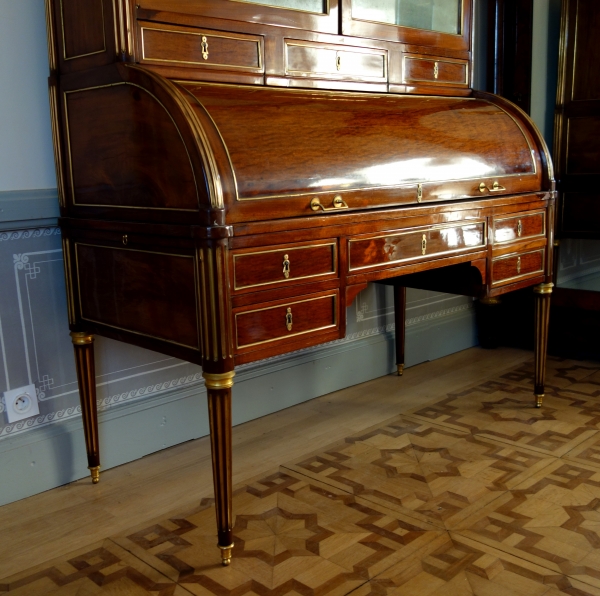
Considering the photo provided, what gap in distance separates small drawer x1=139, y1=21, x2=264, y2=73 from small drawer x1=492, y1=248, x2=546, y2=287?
3.91 ft

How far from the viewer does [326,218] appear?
7.10 feet

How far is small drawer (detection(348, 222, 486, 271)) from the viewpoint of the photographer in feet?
7.56

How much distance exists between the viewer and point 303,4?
2479 millimetres

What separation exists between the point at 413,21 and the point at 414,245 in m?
0.97

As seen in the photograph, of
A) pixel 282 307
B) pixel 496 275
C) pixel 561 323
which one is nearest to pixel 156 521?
pixel 282 307

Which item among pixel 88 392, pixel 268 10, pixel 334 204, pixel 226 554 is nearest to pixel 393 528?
pixel 226 554

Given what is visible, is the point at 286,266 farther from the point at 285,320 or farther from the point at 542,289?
the point at 542,289

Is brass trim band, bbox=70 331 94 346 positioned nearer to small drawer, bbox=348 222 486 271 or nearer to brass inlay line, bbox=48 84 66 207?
brass inlay line, bbox=48 84 66 207

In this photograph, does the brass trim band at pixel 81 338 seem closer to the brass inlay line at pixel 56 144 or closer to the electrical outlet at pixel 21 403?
the electrical outlet at pixel 21 403

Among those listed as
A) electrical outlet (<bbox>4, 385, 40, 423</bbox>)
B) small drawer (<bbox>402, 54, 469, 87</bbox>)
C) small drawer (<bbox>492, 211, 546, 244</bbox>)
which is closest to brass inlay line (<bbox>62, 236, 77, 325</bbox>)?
electrical outlet (<bbox>4, 385, 40, 423</bbox>)

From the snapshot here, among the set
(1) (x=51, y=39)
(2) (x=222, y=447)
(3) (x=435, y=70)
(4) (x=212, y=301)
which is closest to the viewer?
(4) (x=212, y=301)

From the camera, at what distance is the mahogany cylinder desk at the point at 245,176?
1.97 m

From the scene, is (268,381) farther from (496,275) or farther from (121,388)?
(496,275)

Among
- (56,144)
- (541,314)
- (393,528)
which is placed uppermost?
(56,144)
